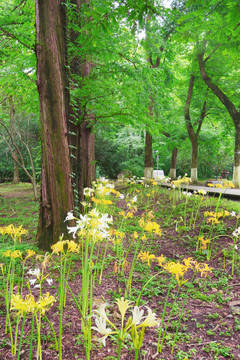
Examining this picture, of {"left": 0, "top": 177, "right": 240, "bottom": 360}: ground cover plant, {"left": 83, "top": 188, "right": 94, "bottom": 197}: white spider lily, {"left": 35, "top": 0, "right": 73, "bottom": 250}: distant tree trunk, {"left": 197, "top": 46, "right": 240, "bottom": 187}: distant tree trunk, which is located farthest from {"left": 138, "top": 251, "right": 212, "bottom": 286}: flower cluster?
{"left": 197, "top": 46, "right": 240, "bottom": 187}: distant tree trunk

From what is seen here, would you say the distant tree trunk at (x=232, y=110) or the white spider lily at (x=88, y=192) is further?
the distant tree trunk at (x=232, y=110)

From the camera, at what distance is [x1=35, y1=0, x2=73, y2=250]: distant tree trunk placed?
328 centimetres

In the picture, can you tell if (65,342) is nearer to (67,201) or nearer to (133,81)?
(67,201)

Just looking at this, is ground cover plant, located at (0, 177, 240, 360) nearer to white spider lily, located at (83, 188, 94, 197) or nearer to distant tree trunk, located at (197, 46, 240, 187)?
white spider lily, located at (83, 188, 94, 197)

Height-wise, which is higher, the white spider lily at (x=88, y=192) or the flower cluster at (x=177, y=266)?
the white spider lily at (x=88, y=192)

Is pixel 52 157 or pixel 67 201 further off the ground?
pixel 52 157

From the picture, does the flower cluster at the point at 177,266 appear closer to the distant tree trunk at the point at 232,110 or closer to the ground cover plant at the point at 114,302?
the ground cover plant at the point at 114,302

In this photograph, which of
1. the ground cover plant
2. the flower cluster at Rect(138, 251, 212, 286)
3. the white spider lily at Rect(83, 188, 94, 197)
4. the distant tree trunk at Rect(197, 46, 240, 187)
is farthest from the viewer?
the distant tree trunk at Rect(197, 46, 240, 187)

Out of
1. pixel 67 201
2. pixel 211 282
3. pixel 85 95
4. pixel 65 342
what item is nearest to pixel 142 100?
pixel 85 95

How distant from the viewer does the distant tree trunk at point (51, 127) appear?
129 inches

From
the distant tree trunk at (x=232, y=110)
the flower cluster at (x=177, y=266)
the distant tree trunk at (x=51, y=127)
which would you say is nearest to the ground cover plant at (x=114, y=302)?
the flower cluster at (x=177, y=266)

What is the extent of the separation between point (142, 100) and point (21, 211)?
4496 millimetres

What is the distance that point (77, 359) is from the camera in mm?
1505

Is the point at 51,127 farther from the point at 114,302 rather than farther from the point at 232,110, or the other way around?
the point at 232,110
